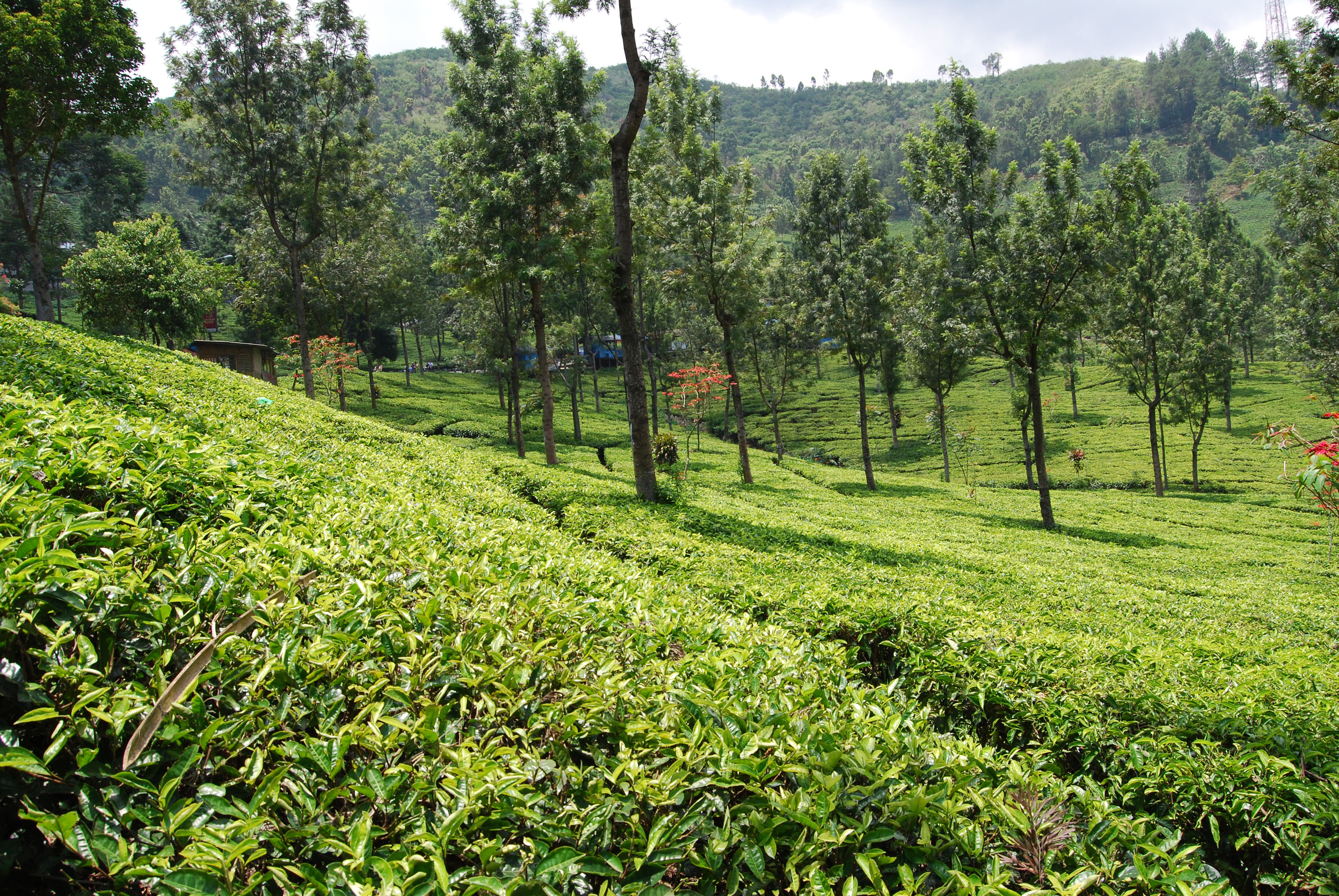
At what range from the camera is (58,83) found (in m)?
17.1

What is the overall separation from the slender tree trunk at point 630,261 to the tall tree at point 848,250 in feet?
57.9

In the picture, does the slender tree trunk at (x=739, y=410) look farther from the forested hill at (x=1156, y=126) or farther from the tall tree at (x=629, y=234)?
the forested hill at (x=1156, y=126)

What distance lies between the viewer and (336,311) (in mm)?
46844

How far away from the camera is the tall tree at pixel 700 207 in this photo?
70.9ft

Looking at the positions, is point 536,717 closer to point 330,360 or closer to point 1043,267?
point 1043,267

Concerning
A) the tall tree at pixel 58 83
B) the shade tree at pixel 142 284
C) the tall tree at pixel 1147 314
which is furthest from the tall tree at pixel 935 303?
the shade tree at pixel 142 284

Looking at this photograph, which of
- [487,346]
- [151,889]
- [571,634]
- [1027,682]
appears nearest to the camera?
[151,889]

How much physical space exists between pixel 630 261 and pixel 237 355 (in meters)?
36.1

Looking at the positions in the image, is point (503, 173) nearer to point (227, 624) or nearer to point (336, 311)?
point (227, 624)

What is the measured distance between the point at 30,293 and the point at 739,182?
91247 mm

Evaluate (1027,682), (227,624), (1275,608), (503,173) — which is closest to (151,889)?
(227,624)

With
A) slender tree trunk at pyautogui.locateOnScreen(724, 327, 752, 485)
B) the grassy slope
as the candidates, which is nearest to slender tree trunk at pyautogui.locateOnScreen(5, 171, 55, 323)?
the grassy slope

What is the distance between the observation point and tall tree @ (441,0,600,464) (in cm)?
1972

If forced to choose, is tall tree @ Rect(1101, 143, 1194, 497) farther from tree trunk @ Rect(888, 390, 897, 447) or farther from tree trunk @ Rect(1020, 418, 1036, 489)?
tree trunk @ Rect(888, 390, 897, 447)
